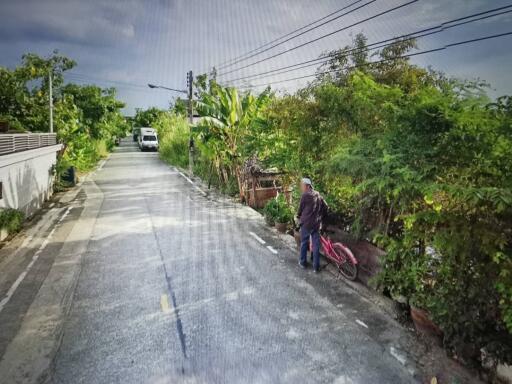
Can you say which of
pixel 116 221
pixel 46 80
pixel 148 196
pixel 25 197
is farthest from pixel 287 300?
pixel 46 80

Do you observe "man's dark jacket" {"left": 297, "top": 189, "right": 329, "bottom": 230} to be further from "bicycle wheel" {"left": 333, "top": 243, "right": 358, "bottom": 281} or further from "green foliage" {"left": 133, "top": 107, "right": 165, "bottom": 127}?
"green foliage" {"left": 133, "top": 107, "right": 165, "bottom": 127}

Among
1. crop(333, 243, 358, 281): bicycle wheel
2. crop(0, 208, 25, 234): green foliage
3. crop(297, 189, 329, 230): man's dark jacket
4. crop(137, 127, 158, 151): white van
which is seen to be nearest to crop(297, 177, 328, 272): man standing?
crop(297, 189, 329, 230): man's dark jacket

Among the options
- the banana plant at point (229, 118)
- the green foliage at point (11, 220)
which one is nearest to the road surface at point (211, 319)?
the green foliage at point (11, 220)

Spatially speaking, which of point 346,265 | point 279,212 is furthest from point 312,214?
point 279,212

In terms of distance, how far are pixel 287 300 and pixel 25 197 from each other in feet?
33.3

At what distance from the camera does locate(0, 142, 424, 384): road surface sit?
450 cm

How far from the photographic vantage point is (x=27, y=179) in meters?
12.2

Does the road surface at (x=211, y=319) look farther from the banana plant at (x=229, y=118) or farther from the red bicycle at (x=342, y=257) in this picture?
the banana plant at (x=229, y=118)

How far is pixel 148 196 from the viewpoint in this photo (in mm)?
15898

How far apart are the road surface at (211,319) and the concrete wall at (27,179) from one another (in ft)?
7.74

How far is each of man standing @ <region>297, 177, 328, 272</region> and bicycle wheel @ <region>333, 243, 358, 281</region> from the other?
1.51 feet

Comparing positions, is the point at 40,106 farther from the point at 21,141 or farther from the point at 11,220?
the point at 11,220

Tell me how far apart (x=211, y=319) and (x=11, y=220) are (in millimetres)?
7581

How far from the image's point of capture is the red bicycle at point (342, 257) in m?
6.85
